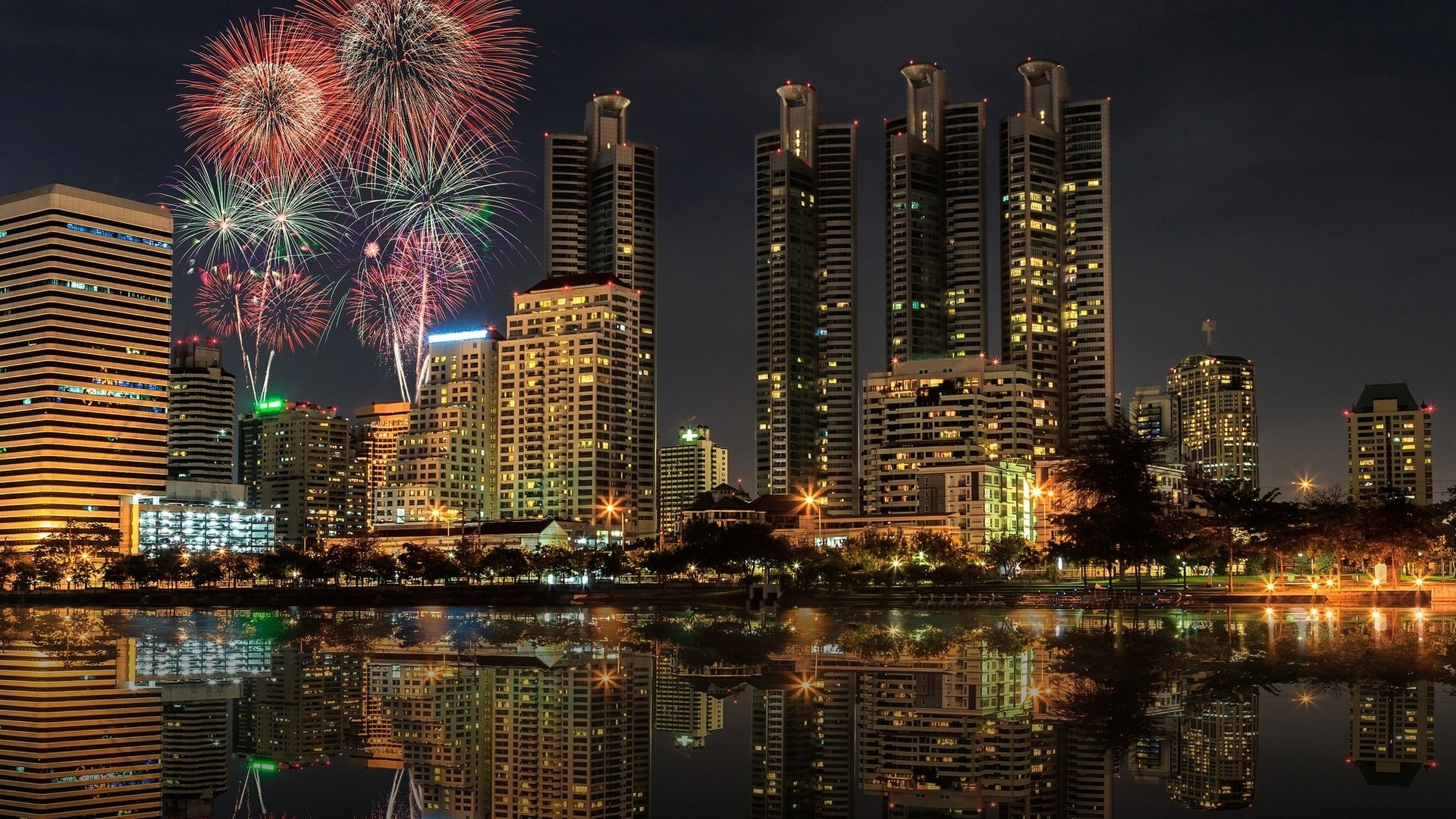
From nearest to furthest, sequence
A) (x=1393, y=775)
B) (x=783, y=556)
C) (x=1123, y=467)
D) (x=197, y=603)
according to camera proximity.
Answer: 1. (x=1393, y=775)
2. (x=1123, y=467)
3. (x=197, y=603)
4. (x=783, y=556)

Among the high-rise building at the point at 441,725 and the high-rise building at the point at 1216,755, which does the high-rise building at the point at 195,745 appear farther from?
the high-rise building at the point at 1216,755

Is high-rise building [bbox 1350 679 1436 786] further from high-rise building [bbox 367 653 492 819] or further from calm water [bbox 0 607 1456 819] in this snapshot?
high-rise building [bbox 367 653 492 819]

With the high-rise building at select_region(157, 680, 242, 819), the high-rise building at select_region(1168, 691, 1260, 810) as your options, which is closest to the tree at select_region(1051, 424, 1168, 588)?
the high-rise building at select_region(1168, 691, 1260, 810)

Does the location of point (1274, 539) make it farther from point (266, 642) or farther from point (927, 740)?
point (927, 740)

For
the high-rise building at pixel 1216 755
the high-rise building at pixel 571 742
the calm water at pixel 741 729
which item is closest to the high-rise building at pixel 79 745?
the calm water at pixel 741 729

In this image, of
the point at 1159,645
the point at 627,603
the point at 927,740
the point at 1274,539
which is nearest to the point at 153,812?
the point at 927,740
